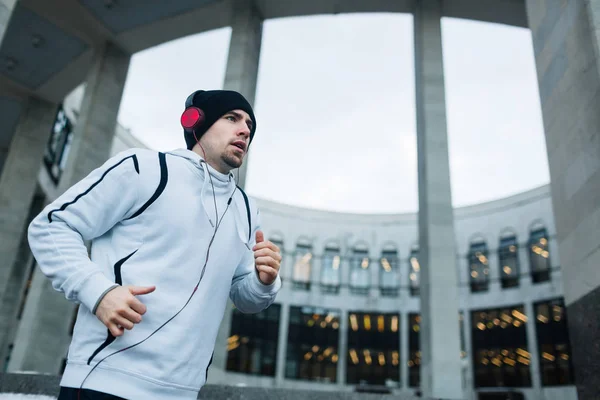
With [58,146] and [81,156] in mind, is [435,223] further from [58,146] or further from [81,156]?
[58,146]

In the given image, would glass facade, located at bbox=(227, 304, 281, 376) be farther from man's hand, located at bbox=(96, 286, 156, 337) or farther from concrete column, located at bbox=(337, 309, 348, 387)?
man's hand, located at bbox=(96, 286, 156, 337)

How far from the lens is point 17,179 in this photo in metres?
18.1

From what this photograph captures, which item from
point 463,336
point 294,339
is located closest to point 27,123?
point 294,339

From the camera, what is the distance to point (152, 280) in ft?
5.17

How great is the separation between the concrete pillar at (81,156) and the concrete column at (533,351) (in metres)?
26.2

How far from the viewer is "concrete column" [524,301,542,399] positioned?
28.1 metres

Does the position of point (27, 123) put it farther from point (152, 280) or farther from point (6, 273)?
point (152, 280)

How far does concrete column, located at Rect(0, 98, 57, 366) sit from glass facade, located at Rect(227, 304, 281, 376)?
650 inches

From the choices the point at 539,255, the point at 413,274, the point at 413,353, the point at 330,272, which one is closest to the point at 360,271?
the point at 330,272

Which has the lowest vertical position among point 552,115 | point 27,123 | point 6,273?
point 6,273

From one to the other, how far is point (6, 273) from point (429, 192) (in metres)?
14.8

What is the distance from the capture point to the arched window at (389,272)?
116 feet

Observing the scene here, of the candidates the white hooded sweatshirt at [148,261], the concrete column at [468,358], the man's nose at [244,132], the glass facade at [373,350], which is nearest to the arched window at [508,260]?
the concrete column at [468,358]

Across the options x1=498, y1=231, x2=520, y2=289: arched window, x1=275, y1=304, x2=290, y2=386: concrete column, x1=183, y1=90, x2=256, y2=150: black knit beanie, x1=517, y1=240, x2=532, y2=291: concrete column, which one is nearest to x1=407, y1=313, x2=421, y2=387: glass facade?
x1=498, y1=231, x2=520, y2=289: arched window
